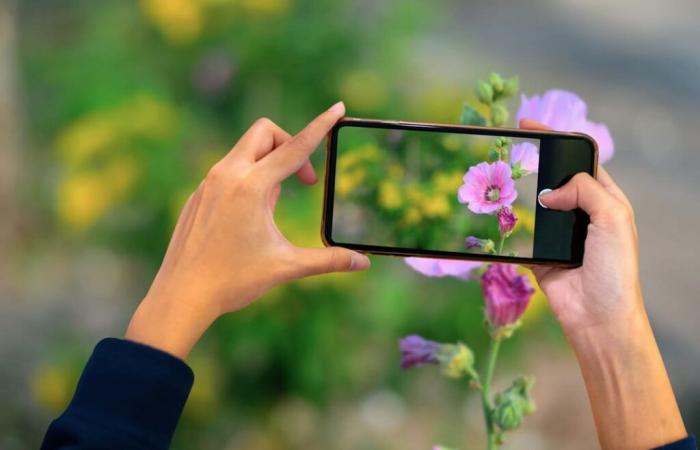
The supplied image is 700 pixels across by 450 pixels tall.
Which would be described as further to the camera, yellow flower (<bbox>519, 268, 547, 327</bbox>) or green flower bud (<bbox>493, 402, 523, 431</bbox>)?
yellow flower (<bbox>519, 268, 547, 327</bbox>)

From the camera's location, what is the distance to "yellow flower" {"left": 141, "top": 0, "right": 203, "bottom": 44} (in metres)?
0.80

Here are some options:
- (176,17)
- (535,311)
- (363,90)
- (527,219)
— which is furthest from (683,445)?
(176,17)

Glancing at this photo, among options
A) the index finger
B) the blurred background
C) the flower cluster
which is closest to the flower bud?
the flower cluster

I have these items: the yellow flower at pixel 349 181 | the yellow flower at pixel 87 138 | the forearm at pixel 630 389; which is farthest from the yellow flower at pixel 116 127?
the forearm at pixel 630 389

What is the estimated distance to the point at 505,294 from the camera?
0.43m

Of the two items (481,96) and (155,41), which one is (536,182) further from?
(155,41)

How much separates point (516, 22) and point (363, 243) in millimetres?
506

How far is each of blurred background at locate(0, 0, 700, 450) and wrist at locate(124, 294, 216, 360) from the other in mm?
380

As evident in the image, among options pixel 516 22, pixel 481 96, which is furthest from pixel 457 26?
pixel 481 96

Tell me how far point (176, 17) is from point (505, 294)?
1.71ft

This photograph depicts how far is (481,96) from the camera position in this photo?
45 cm

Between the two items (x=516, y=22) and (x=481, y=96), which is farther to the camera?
(x=516, y=22)

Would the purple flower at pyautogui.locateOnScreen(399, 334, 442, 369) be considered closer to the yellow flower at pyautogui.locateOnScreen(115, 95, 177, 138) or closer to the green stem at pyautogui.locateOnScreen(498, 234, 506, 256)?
the green stem at pyautogui.locateOnScreen(498, 234, 506, 256)

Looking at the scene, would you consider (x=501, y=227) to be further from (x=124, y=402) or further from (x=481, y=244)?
(x=124, y=402)
